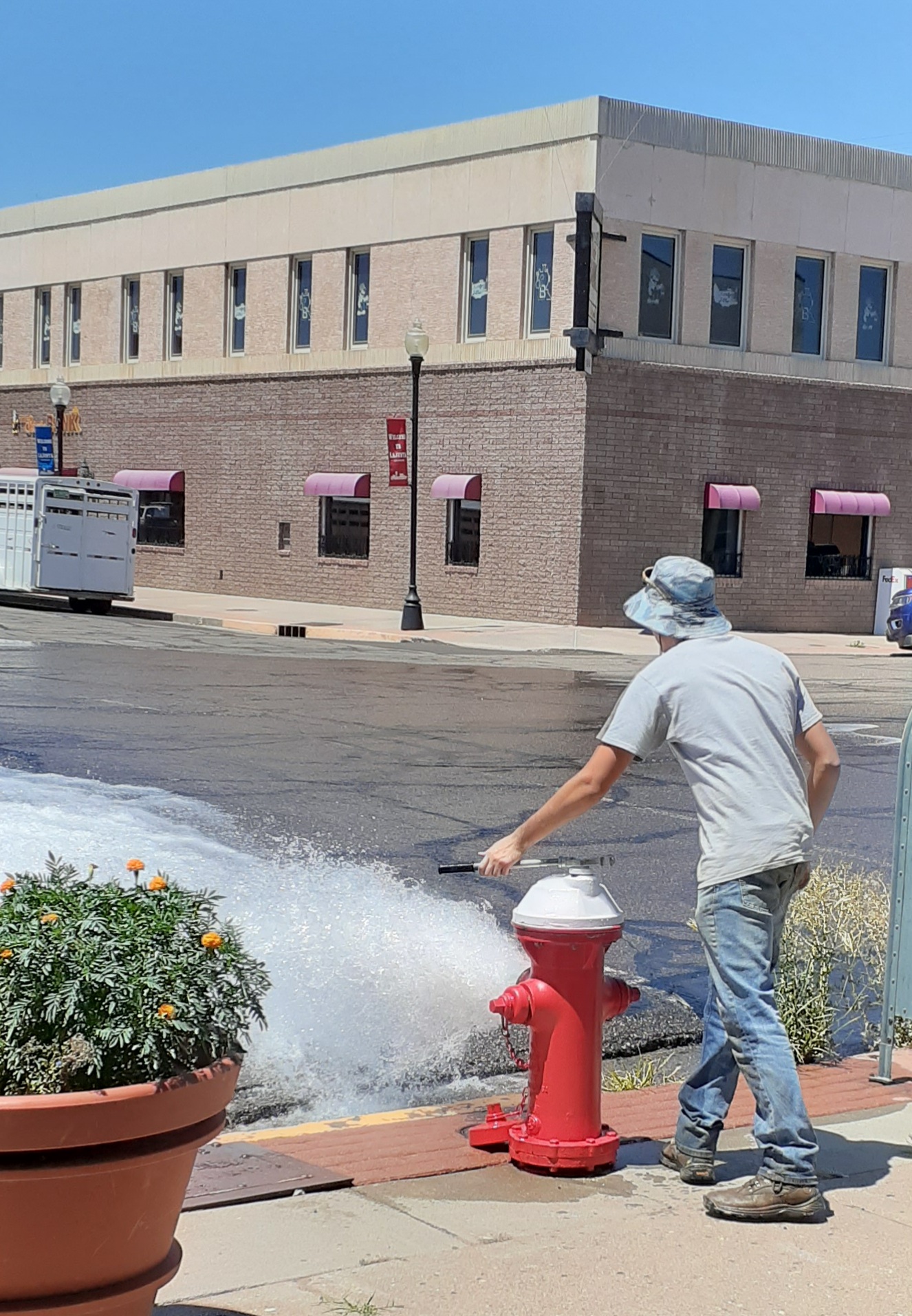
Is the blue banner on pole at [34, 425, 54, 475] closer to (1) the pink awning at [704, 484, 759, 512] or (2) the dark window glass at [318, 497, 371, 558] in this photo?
(2) the dark window glass at [318, 497, 371, 558]

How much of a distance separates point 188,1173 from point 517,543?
92.9ft

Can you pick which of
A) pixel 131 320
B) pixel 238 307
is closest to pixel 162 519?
pixel 131 320

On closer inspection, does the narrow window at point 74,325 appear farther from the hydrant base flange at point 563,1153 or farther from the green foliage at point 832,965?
Result: the hydrant base flange at point 563,1153

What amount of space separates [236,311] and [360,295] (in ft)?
12.8

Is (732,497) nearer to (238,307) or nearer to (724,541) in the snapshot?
(724,541)

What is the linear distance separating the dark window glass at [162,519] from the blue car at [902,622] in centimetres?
1662

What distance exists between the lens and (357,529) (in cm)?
3450

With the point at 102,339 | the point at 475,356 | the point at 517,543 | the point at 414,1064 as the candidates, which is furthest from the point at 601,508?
the point at 414,1064

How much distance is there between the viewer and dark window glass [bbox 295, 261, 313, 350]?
35.4 metres

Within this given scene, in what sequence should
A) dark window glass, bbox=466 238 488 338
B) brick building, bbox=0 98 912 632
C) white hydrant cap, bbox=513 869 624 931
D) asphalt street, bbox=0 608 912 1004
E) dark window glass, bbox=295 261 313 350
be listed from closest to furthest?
1. white hydrant cap, bbox=513 869 624 931
2. asphalt street, bbox=0 608 912 1004
3. brick building, bbox=0 98 912 632
4. dark window glass, bbox=466 238 488 338
5. dark window glass, bbox=295 261 313 350

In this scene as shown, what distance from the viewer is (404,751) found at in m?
13.2

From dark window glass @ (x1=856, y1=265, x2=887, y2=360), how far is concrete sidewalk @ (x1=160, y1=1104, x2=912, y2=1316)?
29.8 m

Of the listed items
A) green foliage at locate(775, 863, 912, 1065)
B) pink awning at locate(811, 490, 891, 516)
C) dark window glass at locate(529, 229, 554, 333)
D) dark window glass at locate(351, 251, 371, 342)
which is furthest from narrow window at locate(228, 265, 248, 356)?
green foliage at locate(775, 863, 912, 1065)

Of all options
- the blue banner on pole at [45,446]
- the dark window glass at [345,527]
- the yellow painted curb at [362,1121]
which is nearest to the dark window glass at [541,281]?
the dark window glass at [345,527]
